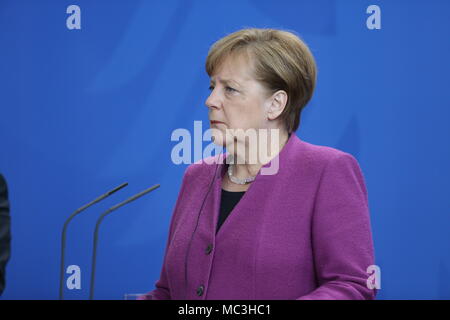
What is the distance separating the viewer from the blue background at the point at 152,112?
2873 millimetres

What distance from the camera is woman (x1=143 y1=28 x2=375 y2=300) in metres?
1.41

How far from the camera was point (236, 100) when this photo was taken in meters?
1.57

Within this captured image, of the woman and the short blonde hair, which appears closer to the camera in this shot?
the woman

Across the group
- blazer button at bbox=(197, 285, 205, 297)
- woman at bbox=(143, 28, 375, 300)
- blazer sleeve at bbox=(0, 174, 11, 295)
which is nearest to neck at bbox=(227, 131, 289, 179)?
woman at bbox=(143, 28, 375, 300)

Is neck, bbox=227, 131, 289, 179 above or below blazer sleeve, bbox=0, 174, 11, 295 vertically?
above

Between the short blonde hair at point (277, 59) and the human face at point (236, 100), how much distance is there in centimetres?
2

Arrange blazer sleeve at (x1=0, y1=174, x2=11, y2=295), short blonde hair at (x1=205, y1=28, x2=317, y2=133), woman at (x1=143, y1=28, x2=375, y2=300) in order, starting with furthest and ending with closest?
short blonde hair at (x1=205, y1=28, x2=317, y2=133) < woman at (x1=143, y1=28, x2=375, y2=300) < blazer sleeve at (x1=0, y1=174, x2=11, y2=295)

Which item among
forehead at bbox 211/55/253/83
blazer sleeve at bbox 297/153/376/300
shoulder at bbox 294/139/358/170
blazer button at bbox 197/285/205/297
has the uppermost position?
forehead at bbox 211/55/253/83

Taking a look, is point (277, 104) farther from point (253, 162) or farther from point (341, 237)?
point (341, 237)

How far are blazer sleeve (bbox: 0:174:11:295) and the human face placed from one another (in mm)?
541

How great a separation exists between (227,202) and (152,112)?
1440mm

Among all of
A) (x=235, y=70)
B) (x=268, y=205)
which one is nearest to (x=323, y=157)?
(x=268, y=205)

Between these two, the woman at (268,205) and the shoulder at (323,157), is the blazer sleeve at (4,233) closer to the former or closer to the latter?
the woman at (268,205)

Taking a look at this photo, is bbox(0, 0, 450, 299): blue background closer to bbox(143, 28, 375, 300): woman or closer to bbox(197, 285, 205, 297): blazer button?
bbox(143, 28, 375, 300): woman
